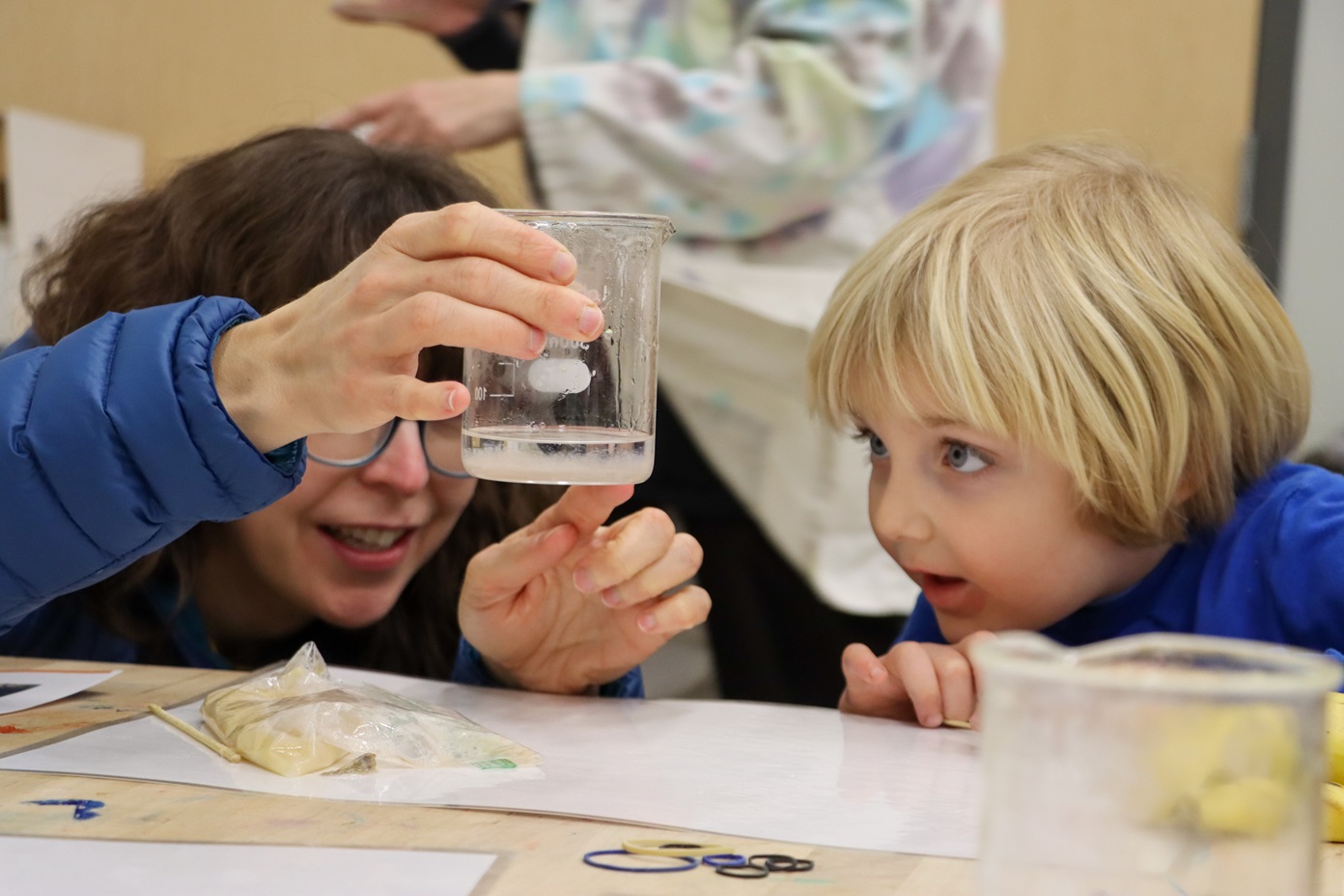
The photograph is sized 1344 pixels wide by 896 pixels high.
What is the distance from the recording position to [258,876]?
562 millimetres

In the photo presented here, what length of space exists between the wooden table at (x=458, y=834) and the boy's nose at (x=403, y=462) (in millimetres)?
488

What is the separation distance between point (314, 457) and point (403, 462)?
8cm

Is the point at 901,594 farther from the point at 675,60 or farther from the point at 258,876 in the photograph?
the point at 258,876

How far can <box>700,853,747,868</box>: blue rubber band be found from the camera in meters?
0.59

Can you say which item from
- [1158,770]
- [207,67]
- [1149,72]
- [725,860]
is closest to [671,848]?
[725,860]

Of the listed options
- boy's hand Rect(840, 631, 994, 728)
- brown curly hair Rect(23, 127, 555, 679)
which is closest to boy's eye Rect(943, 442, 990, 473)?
boy's hand Rect(840, 631, 994, 728)

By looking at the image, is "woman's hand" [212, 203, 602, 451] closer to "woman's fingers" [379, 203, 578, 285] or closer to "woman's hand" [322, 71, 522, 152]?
"woman's fingers" [379, 203, 578, 285]

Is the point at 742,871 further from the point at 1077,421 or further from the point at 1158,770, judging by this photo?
the point at 1077,421

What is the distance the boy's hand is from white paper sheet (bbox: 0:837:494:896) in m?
0.46

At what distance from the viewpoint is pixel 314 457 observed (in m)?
1.10

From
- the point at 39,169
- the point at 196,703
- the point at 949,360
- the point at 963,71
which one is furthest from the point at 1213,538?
the point at 39,169

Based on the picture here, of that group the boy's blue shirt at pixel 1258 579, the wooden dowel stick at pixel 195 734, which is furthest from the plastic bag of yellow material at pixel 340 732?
the boy's blue shirt at pixel 1258 579

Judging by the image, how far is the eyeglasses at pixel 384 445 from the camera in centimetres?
112

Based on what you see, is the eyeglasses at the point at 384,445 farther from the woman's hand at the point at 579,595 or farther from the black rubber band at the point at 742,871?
the black rubber band at the point at 742,871
